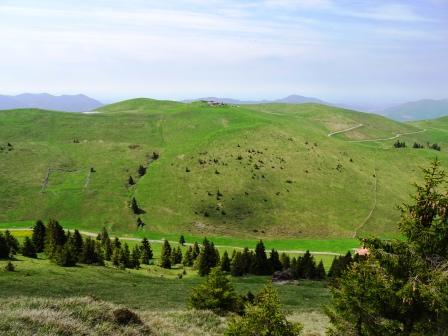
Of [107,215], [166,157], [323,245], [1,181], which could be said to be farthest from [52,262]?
[166,157]

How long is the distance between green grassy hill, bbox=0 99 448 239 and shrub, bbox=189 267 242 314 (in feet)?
268

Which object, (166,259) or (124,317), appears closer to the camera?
(124,317)

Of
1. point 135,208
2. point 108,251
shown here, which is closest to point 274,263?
point 108,251

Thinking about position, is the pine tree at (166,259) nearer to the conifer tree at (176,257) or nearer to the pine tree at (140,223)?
the conifer tree at (176,257)

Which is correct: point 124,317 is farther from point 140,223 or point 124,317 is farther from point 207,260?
point 140,223

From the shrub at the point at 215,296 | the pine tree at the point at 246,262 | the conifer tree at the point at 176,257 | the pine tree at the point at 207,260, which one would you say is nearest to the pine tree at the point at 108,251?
the conifer tree at the point at 176,257

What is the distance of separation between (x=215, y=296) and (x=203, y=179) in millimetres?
107026

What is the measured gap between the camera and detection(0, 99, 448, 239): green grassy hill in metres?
124

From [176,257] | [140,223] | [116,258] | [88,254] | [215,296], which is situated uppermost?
[215,296]

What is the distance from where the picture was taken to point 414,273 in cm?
1778

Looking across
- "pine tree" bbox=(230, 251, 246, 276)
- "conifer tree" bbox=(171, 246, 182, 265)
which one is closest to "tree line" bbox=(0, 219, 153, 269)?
"conifer tree" bbox=(171, 246, 182, 265)

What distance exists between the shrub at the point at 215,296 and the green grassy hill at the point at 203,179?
268 ft

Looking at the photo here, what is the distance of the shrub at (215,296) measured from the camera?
33938 mm

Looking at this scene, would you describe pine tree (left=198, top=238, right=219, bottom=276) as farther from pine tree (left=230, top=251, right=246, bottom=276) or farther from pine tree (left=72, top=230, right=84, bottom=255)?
pine tree (left=72, top=230, right=84, bottom=255)
